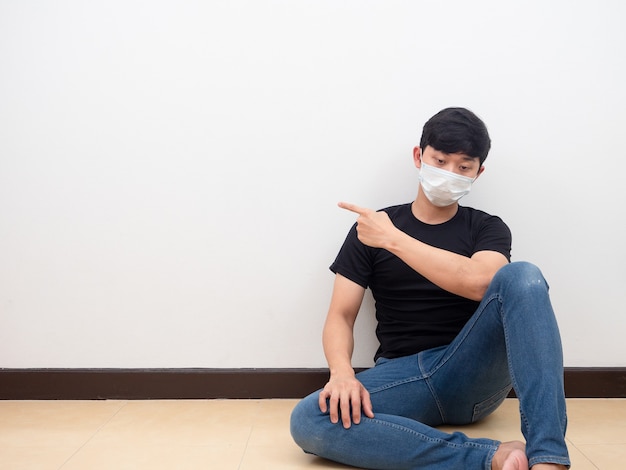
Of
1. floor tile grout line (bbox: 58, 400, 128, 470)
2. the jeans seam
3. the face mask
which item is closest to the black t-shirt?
the face mask

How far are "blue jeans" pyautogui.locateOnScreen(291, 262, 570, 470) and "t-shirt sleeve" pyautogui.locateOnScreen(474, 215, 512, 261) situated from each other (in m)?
0.26

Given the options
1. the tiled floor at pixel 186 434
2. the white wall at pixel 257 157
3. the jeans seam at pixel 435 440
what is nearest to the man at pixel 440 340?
the jeans seam at pixel 435 440

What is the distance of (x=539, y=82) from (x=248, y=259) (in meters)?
1.12

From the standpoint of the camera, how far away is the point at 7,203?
2.13 m

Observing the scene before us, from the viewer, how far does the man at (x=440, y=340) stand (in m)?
1.40

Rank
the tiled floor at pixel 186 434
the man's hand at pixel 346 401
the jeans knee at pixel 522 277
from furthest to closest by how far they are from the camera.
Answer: the tiled floor at pixel 186 434
the man's hand at pixel 346 401
the jeans knee at pixel 522 277

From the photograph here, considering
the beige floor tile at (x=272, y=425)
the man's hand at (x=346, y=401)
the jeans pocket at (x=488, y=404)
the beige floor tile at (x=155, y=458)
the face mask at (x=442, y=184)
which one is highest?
the face mask at (x=442, y=184)

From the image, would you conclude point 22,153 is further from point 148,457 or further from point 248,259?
point 148,457

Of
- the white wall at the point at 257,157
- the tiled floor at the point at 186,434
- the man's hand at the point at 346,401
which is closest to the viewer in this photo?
the man's hand at the point at 346,401

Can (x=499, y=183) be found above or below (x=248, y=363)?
above

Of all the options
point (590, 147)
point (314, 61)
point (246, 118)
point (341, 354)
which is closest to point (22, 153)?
point (246, 118)

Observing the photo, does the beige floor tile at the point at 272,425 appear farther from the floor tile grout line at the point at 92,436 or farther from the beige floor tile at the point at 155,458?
the floor tile grout line at the point at 92,436

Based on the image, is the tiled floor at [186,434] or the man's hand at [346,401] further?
the tiled floor at [186,434]

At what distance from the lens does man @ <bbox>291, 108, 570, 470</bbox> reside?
1400 millimetres
